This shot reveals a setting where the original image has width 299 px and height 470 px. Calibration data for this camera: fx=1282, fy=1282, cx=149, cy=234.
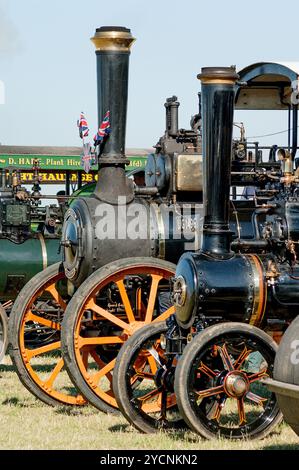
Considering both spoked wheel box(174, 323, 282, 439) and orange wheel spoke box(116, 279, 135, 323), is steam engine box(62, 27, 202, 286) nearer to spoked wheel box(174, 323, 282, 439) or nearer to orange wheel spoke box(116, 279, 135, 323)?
orange wheel spoke box(116, 279, 135, 323)

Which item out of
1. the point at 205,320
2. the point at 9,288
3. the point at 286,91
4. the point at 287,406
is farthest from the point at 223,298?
the point at 9,288

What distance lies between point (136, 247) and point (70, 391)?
153 centimetres

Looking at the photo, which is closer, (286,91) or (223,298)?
(223,298)

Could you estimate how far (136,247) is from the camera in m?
8.37

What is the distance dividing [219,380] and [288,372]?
1004mm

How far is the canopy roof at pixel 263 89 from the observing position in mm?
9672

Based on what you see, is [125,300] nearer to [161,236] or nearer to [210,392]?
[161,236]

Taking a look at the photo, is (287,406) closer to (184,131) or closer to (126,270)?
(126,270)

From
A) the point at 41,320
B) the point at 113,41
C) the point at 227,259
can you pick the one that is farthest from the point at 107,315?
the point at 113,41

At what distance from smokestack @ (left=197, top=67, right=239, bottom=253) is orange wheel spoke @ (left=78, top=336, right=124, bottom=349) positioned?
1288mm

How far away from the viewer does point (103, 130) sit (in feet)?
28.8

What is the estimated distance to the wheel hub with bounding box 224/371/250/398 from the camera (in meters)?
6.60
